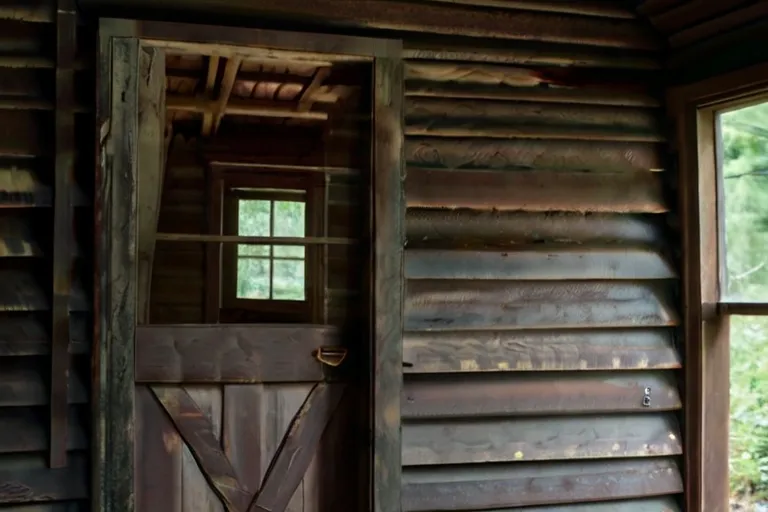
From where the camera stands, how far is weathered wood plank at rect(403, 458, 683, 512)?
303cm

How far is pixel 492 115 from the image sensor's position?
315 cm

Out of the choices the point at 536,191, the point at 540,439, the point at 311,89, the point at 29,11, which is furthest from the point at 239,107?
the point at 540,439

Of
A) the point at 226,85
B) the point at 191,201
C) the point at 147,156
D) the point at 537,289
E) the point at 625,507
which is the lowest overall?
the point at 625,507

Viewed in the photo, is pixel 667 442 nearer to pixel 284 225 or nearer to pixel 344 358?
pixel 344 358

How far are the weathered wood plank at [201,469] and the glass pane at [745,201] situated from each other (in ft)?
6.93

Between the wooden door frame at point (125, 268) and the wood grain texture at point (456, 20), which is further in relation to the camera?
the wood grain texture at point (456, 20)

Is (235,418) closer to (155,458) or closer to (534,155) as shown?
(155,458)

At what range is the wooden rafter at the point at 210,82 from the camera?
3557 millimetres

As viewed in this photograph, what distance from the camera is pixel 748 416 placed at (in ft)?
10.6

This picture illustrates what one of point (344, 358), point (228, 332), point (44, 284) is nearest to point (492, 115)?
point (344, 358)

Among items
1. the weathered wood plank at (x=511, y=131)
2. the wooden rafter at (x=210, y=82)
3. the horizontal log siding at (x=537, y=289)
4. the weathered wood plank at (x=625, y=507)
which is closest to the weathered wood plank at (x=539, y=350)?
the horizontal log siding at (x=537, y=289)

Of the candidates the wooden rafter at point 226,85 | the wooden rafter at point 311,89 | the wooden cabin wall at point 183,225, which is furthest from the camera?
the wooden cabin wall at point 183,225

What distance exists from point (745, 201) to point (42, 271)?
2.71 meters

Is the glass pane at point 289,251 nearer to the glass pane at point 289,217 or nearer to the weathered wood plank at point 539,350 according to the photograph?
the glass pane at point 289,217
